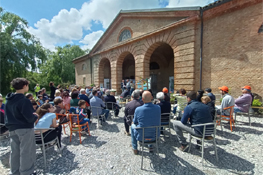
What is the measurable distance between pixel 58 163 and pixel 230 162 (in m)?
3.81

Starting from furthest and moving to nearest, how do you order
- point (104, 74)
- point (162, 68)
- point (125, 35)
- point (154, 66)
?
1. point (154, 66)
2. point (104, 74)
3. point (162, 68)
4. point (125, 35)

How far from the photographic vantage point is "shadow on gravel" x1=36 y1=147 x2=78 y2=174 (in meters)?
2.52

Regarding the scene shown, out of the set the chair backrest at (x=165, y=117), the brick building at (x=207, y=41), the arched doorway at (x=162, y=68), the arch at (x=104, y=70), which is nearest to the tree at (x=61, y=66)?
the arch at (x=104, y=70)

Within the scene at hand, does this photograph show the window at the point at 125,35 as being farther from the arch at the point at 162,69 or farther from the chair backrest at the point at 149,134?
the chair backrest at the point at 149,134

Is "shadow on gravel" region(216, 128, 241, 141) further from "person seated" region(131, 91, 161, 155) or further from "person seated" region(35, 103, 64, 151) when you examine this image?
"person seated" region(35, 103, 64, 151)

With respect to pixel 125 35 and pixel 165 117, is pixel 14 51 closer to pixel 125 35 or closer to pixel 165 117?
pixel 125 35

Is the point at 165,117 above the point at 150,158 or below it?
above

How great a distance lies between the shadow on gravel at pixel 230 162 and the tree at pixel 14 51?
2008 cm

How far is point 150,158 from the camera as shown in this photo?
112 inches

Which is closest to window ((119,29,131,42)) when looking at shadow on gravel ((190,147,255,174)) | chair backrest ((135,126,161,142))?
chair backrest ((135,126,161,142))

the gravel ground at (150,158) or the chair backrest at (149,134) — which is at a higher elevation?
the chair backrest at (149,134)

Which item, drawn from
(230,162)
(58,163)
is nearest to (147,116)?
(230,162)

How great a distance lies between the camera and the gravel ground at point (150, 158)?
2.47m

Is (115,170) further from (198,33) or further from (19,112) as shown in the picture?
(198,33)
